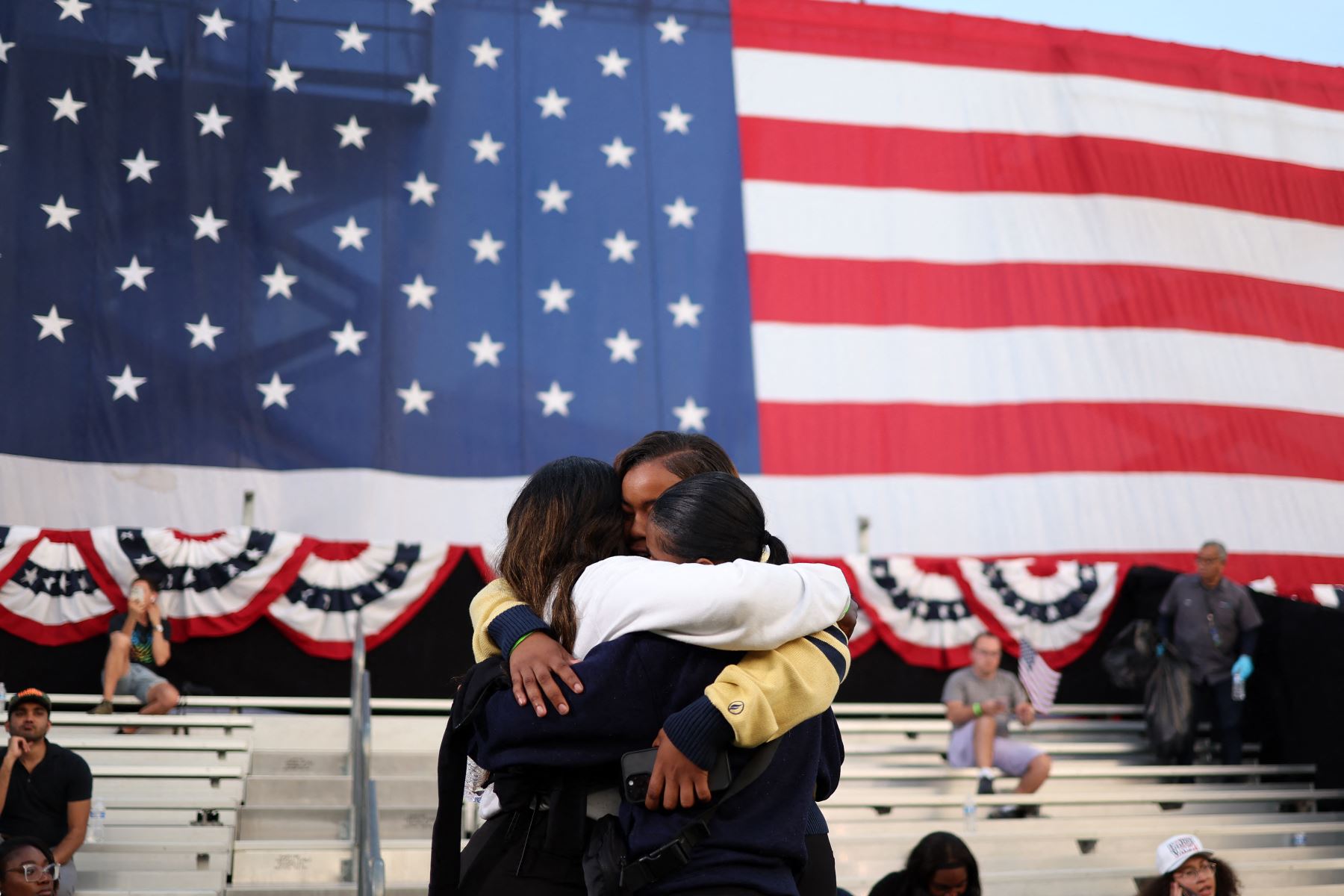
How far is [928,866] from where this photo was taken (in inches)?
174

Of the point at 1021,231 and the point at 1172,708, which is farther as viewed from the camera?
the point at 1021,231

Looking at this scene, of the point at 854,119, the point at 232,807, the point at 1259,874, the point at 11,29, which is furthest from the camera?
the point at 854,119

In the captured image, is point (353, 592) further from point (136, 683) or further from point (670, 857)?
point (670, 857)

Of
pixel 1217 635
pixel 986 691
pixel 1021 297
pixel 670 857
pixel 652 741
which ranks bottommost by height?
pixel 670 857

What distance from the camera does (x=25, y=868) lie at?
4.50 meters

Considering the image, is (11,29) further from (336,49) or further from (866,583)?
(866,583)

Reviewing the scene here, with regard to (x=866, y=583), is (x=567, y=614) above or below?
below

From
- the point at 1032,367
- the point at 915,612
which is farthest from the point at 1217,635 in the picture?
the point at 1032,367

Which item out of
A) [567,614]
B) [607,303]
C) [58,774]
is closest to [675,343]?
[607,303]

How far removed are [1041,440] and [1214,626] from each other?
6.97 feet

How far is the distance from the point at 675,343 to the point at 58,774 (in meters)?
5.29

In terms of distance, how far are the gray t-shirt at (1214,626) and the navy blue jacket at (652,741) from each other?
7.36m

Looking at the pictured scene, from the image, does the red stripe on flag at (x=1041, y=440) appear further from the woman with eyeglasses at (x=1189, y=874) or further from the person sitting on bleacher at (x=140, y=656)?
the woman with eyeglasses at (x=1189, y=874)

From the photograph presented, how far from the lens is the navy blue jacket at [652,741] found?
1.60 meters
